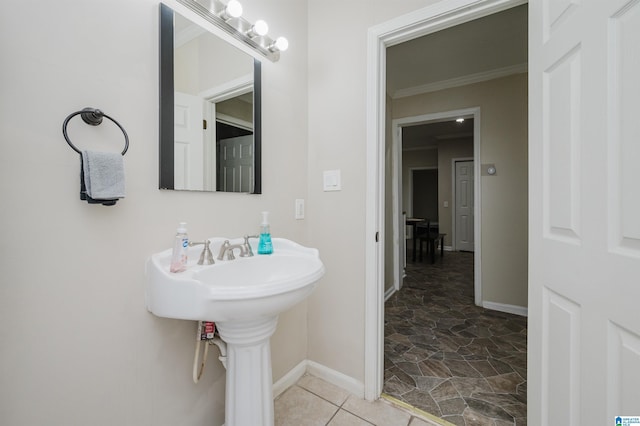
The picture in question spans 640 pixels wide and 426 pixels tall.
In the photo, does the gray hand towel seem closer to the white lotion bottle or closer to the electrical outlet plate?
the white lotion bottle

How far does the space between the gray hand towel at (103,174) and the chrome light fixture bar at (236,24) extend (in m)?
0.72

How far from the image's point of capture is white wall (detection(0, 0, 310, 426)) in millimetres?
733

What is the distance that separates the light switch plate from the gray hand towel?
1052mm

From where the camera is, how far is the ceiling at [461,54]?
223 cm

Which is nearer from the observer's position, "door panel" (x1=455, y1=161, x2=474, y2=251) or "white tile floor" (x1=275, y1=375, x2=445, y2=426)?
"white tile floor" (x1=275, y1=375, x2=445, y2=426)

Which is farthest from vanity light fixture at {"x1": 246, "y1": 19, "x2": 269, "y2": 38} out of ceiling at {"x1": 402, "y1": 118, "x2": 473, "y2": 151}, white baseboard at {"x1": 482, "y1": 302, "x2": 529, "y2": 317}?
ceiling at {"x1": 402, "y1": 118, "x2": 473, "y2": 151}

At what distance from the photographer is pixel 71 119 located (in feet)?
2.68

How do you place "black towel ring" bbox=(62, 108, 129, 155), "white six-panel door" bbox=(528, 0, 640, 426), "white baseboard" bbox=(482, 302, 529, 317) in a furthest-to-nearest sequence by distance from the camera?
"white baseboard" bbox=(482, 302, 529, 317), "black towel ring" bbox=(62, 108, 129, 155), "white six-panel door" bbox=(528, 0, 640, 426)

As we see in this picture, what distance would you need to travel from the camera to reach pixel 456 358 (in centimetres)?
198

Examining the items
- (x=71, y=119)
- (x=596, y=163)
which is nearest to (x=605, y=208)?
(x=596, y=163)

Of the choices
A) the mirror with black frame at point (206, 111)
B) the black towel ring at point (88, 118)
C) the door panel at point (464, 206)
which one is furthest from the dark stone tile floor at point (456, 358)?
the door panel at point (464, 206)

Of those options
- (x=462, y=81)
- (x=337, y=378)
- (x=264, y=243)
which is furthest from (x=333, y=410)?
(x=462, y=81)

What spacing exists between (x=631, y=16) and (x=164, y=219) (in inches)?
59.2

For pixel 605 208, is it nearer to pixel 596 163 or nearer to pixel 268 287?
pixel 596 163
